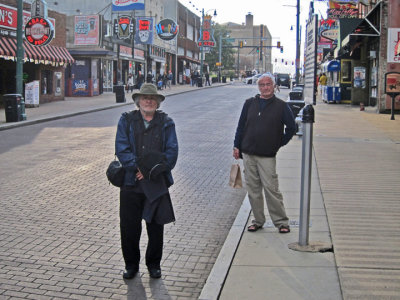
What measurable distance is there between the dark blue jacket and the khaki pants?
5.22 ft

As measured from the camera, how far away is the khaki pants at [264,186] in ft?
20.0

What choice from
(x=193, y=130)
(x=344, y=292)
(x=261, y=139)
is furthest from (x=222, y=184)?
(x=193, y=130)

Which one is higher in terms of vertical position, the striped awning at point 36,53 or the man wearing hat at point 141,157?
the striped awning at point 36,53

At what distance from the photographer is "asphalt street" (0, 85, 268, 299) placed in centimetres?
480

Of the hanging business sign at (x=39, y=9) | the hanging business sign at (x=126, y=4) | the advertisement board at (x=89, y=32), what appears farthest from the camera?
the hanging business sign at (x=126, y=4)

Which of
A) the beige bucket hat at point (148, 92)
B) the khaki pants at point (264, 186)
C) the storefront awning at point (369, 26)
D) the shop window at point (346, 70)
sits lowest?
the khaki pants at point (264, 186)

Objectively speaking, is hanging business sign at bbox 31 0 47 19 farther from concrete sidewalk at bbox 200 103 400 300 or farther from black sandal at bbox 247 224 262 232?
black sandal at bbox 247 224 262 232

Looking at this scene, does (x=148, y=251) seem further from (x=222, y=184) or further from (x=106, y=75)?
(x=106, y=75)

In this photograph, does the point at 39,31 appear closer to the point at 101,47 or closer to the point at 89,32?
the point at 89,32

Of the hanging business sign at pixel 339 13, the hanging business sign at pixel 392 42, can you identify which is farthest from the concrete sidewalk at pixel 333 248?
the hanging business sign at pixel 339 13

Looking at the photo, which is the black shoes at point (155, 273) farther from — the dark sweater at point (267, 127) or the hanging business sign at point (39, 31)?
the hanging business sign at point (39, 31)

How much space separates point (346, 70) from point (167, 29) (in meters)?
21.5

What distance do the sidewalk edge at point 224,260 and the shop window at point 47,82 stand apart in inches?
995

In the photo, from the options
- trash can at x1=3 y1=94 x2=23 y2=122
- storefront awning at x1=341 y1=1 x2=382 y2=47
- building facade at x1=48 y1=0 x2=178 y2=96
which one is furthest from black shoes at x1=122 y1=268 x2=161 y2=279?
building facade at x1=48 y1=0 x2=178 y2=96
